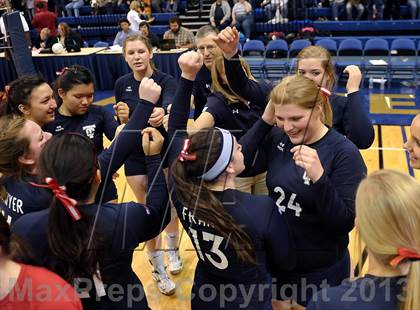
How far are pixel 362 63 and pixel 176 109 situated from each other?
16.2ft

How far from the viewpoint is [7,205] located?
159cm

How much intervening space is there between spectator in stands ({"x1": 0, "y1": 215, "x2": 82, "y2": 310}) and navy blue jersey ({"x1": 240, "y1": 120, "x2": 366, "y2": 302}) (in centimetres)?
79

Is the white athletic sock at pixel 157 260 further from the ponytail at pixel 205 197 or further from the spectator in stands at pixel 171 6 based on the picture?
the spectator in stands at pixel 171 6

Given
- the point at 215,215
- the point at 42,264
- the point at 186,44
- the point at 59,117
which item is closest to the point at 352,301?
the point at 215,215

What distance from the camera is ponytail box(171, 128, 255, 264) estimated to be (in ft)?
4.15

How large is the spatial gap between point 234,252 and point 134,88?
160 centimetres

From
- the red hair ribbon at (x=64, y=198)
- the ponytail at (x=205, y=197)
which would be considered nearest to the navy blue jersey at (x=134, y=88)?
the ponytail at (x=205, y=197)

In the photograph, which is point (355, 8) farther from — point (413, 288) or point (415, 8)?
point (413, 288)

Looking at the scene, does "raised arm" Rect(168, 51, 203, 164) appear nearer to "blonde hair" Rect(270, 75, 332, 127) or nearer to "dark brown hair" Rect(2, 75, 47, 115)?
"blonde hair" Rect(270, 75, 332, 127)

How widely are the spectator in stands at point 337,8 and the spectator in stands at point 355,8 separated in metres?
0.14

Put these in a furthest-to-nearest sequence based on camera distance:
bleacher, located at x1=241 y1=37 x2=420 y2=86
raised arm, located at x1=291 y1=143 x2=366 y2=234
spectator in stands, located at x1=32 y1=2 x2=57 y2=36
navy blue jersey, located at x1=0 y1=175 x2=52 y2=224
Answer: spectator in stands, located at x1=32 y1=2 x2=57 y2=36 → bleacher, located at x1=241 y1=37 x2=420 y2=86 → navy blue jersey, located at x1=0 y1=175 x2=52 y2=224 → raised arm, located at x1=291 y1=143 x2=366 y2=234

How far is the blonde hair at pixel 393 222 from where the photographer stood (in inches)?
37.2

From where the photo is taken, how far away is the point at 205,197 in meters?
1.28

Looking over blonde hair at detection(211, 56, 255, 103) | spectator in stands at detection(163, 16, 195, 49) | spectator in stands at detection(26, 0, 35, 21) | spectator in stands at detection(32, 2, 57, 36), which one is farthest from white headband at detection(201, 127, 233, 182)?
spectator in stands at detection(26, 0, 35, 21)
